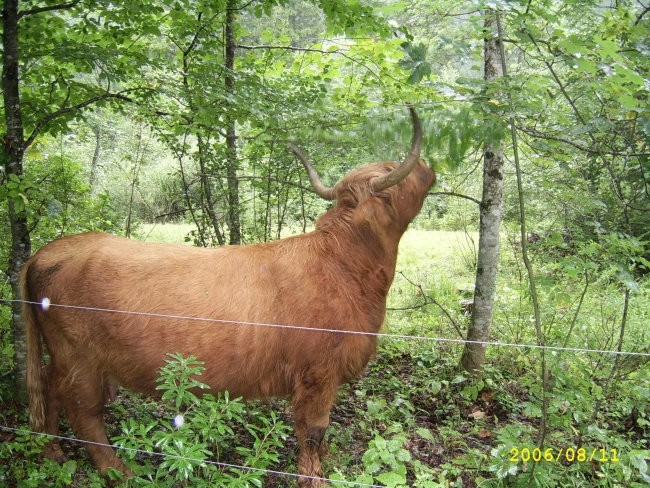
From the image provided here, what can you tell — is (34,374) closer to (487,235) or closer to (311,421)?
(311,421)

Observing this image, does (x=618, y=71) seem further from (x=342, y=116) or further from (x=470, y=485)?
(x=470, y=485)

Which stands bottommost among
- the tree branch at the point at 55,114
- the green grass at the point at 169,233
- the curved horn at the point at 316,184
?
the green grass at the point at 169,233

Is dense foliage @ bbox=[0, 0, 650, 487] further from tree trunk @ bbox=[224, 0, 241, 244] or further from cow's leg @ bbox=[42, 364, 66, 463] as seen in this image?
cow's leg @ bbox=[42, 364, 66, 463]

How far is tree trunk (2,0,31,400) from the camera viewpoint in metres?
3.15

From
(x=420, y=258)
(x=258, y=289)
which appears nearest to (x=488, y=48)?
(x=258, y=289)

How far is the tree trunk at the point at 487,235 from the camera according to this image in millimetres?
4379

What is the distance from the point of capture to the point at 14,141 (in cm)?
325

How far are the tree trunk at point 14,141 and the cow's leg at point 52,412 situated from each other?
1.11ft

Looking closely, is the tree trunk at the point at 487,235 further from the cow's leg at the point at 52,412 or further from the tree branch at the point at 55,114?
the cow's leg at the point at 52,412

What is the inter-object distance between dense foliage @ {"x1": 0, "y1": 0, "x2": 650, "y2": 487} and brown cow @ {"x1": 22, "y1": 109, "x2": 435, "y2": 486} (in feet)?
0.80

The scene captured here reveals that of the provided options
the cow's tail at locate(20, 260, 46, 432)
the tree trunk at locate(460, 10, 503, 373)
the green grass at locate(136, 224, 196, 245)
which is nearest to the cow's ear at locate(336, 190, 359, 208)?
the tree trunk at locate(460, 10, 503, 373)

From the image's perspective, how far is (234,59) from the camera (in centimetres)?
558
